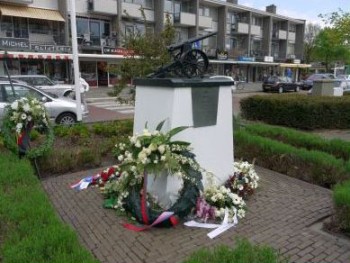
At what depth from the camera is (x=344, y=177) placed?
5453 millimetres

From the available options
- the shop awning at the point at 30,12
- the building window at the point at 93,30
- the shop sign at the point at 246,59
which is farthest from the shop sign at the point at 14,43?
the shop sign at the point at 246,59

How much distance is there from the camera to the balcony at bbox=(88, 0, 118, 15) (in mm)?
30344

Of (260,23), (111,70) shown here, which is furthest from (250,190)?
(260,23)

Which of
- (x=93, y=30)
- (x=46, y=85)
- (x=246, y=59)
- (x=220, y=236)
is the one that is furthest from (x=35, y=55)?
(x=246, y=59)

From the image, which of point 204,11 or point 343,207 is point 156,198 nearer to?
point 343,207

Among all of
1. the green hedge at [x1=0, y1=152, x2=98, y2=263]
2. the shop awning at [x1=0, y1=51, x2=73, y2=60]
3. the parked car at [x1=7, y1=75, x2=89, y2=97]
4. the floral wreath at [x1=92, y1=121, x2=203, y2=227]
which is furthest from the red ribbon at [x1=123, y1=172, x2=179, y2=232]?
the shop awning at [x1=0, y1=51, x2=73, y2=60]

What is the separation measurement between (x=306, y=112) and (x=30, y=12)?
23.4 meters

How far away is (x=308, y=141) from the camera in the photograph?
287 inches

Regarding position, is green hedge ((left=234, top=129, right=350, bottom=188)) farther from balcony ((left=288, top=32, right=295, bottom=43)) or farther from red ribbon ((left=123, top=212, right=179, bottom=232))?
balcony ((left=288, top=32, right=295, bottom=43))

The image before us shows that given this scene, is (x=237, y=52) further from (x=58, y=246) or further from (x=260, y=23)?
(x=58, y=246)

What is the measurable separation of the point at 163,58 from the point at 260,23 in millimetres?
47222

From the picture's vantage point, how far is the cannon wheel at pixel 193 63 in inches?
203

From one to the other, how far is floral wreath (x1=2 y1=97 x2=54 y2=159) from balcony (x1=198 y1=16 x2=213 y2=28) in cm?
3618

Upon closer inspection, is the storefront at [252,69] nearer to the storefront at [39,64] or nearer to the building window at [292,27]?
the building window at [292,27]
